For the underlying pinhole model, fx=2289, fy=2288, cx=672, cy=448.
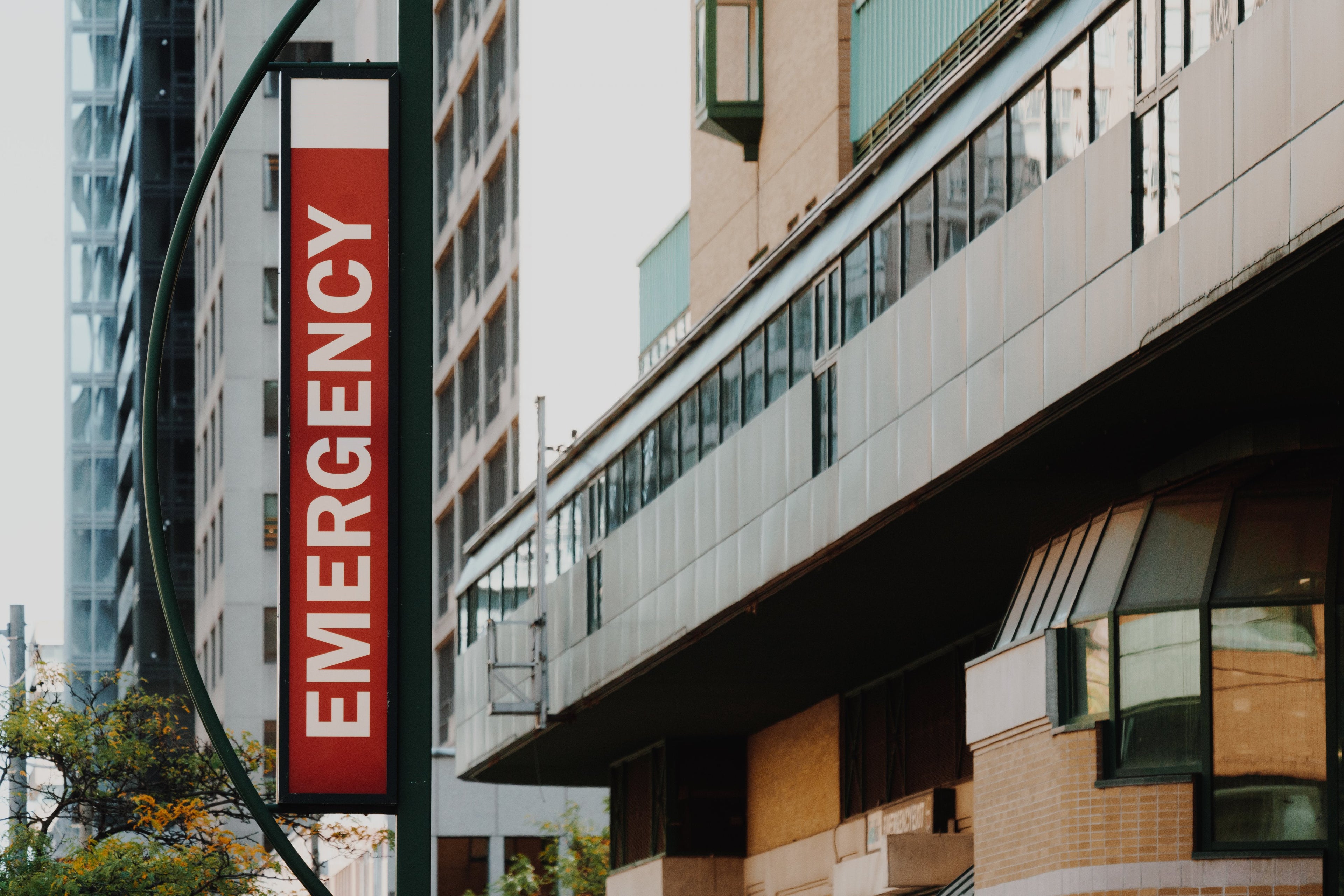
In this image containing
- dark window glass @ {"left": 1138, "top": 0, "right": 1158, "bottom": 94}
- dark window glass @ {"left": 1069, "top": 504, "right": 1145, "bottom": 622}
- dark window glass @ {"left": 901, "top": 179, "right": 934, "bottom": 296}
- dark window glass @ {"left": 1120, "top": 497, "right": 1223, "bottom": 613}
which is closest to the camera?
dark window glass @ {"left": 1138, "top": 0, "right": 1158, "bottom": 94}

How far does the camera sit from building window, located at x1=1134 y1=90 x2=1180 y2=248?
671 inches

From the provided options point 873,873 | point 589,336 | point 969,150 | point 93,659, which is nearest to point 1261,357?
point 969,150

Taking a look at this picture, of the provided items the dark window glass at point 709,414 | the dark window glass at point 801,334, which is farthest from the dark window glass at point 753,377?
the dark window glass at point 801,334

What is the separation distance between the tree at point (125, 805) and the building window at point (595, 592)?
5239mm

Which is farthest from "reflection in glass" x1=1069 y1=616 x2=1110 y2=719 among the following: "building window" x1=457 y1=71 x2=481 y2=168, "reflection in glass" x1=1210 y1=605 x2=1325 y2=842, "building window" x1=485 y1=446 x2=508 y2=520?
"building window" x1=457 y1=71 x2=481 y2=168

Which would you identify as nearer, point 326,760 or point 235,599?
point 326,760

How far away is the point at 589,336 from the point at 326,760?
4520cm

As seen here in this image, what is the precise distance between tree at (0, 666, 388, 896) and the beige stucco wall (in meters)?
11.3

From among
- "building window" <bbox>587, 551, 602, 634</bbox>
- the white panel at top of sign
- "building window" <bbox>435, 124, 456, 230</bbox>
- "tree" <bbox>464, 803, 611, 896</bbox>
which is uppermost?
"building window" <bbox>435, 124, 456, 230</bbox>

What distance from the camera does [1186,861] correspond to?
18203mm

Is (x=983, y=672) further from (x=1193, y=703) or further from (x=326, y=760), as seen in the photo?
(x=326, y=760)

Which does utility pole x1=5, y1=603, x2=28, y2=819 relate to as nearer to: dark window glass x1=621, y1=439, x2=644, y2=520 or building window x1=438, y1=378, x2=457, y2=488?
dark window glass x1=621, y1=439, x2=644, y2=520

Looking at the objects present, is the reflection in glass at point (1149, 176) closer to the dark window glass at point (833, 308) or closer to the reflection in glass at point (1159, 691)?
the reflection in glass at point (1159, 691)

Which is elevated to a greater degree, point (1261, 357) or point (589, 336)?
point (589, 336)
